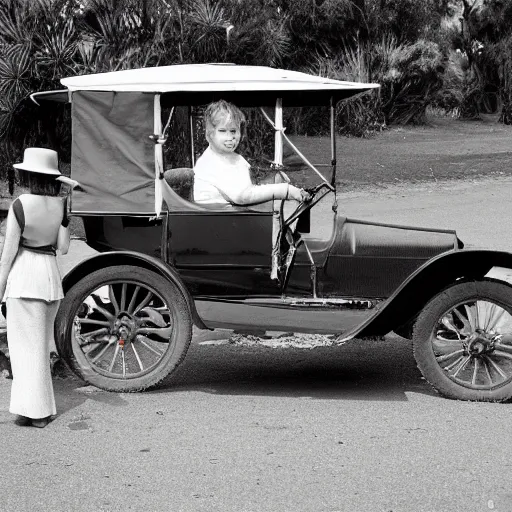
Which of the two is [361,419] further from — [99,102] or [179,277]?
[99,102]

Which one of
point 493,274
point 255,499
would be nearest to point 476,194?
point 493,274

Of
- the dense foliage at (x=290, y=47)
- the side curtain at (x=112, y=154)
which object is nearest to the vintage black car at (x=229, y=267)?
the side curtain at (x=112, y=154)

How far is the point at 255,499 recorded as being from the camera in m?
4.51

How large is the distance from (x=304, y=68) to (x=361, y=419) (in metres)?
16.3

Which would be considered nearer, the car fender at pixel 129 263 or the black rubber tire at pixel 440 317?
the black rubber tire at pixel 440 317

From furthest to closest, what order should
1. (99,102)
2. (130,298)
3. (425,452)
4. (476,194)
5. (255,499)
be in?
(476,194) → (130,298) → (99,102) → (425,452) → (255,499)

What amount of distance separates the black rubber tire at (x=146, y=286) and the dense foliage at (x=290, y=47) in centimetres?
145

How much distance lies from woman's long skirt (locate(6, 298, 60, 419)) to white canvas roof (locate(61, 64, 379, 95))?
1338mm

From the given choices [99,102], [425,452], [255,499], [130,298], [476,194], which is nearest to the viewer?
[255,499]

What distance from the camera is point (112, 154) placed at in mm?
6223

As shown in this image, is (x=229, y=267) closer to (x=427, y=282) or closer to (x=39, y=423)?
(x=427, y=282)

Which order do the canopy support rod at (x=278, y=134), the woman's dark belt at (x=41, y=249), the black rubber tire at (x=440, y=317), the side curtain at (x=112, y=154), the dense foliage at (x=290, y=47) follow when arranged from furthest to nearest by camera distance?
Result: the dense foliage at (x=290, y=47) → the canopy support rod at (x=278, y=134) → the side curtain at (x=112, y=154) → the black rubber tire at (x=440, y=317) → the woman's dark belt at (x=41, y=249)

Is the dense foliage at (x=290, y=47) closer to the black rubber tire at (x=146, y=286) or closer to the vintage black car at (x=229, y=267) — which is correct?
the vintage black car at (x=229, y=267)

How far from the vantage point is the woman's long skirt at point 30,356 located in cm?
562
